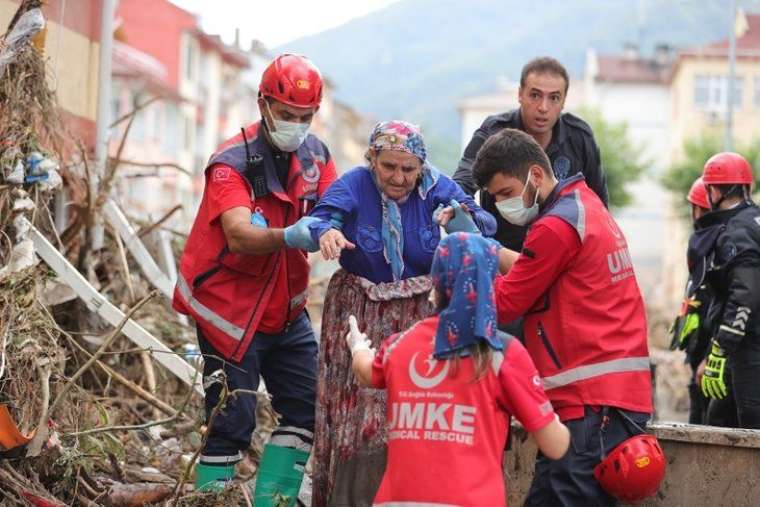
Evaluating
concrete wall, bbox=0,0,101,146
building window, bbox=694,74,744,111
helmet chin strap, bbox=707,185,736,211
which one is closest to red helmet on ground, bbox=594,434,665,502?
helmet chin strap, bbox=707,185,736,211

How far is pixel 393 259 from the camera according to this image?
20.0 feet

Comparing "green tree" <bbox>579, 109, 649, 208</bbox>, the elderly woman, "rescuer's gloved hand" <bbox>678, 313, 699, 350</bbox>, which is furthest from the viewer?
"green tree" <bbox>579, 109, 649, 208</bbox>

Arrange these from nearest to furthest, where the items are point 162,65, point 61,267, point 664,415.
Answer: point 61,267 < point 664,415 < point 162,65

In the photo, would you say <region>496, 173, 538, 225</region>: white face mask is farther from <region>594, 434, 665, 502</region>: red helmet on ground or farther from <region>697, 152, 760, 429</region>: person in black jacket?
<region>697, 152, 760, 429</region>: person in black jacket

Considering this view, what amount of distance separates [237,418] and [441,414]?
1.80m

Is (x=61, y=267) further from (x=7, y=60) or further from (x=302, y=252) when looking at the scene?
(x=302, y=252)

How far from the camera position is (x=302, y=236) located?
5.89 m

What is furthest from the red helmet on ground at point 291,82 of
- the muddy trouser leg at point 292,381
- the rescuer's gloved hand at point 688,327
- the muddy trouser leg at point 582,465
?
the rescuer's gloved hand at point 688,327

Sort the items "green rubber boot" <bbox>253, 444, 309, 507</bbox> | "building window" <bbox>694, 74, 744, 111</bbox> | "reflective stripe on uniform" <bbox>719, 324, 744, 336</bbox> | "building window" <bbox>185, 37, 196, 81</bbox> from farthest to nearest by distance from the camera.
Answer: "building window" <bbox>694, 74, 744, 111</bbox>
"building window" <bbox>185, 37, 196, 81</bbox>
"reflective stripe on uniform" <bbox>719, 324, 744, 336</bbox>
"green rubber boot" <bbox>253, 444, 309, 507</bbox>

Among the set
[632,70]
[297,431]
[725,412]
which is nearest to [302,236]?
[297,431]

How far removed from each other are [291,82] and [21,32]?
71.8 inches

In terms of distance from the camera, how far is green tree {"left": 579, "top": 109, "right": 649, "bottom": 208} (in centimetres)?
5538

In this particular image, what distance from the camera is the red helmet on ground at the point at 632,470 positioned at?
544 centimetres

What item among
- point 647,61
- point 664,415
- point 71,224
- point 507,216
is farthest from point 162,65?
point 507,216
